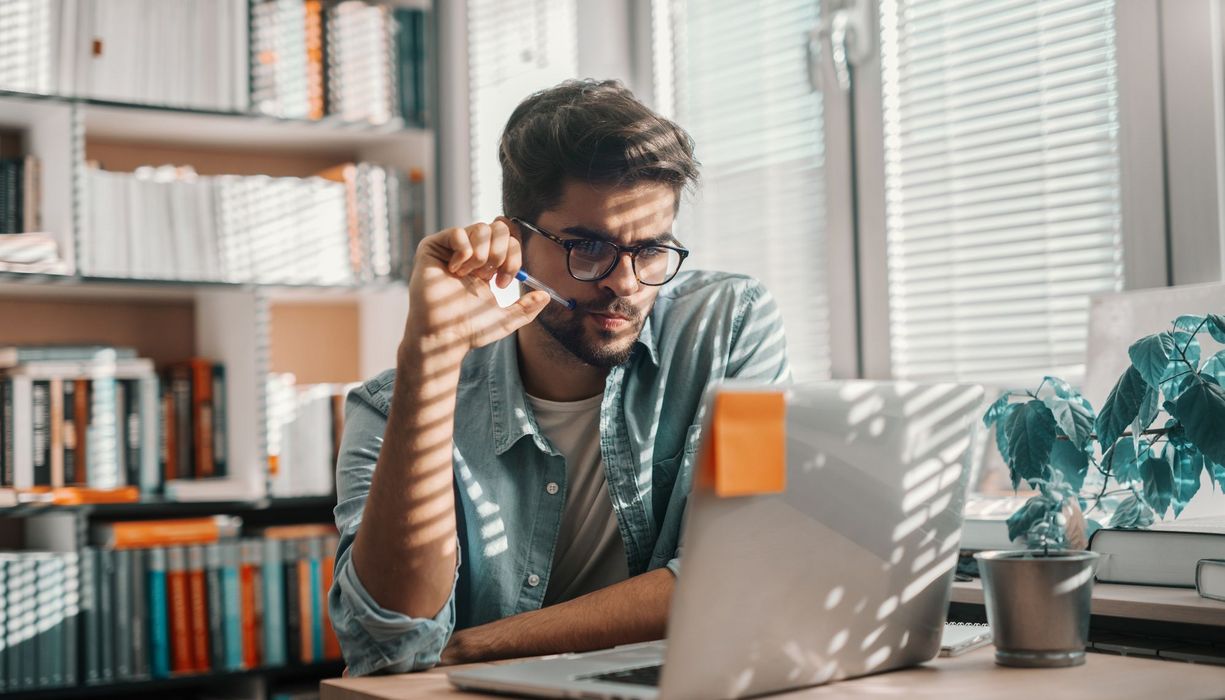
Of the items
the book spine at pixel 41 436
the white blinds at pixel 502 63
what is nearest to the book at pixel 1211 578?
the white blinds at pixel 502 63

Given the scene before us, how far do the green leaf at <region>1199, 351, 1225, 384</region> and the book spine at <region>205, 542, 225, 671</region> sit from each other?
2.00 metres

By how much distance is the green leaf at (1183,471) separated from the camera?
138 centimetres

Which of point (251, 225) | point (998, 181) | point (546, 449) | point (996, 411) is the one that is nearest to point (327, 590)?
point (251, 225)

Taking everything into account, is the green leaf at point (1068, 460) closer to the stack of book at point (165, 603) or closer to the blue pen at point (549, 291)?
the blue pen at point (549, 291)

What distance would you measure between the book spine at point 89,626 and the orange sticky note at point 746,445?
1.99 m

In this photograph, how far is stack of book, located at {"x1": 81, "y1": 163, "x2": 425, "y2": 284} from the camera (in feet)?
8.74

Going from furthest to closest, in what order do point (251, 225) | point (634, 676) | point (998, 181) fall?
point (251, 225), point (998, 181), point (634, 676)

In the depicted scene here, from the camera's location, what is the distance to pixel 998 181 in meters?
2.13

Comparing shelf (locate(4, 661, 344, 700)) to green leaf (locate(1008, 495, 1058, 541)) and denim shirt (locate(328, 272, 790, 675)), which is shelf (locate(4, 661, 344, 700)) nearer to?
denim shirt (locate(328, 272, 790, 675))

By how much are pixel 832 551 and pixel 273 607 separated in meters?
1.98

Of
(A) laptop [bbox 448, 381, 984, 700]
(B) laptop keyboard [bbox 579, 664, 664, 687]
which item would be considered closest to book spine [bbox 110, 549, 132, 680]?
(A) laptop [bbox 448, 381, 984, 700]

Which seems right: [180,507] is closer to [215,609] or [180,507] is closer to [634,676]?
[215,609]

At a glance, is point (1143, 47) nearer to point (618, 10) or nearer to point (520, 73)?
point (618, 10)

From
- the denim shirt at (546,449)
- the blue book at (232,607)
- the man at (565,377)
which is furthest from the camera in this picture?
the blue book at (232,607)
